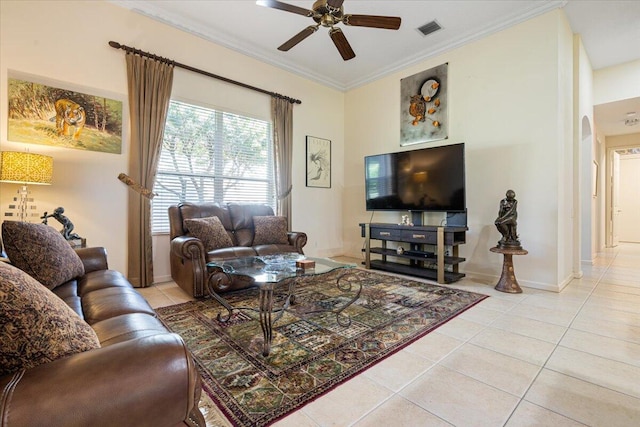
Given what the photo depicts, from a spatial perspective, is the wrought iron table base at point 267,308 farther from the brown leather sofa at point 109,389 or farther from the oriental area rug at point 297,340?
the brown leather sofa at point 109,389

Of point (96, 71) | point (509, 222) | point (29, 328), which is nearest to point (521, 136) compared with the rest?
point (509, 222)

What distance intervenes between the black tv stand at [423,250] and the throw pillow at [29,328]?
3.59m

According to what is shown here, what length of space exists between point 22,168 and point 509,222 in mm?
4716

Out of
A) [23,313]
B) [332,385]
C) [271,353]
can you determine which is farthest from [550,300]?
[23,313]

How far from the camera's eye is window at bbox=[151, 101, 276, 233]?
148 inches

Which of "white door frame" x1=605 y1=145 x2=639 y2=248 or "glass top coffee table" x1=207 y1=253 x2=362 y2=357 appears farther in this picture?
"white door frame" x1=605 y1=145 x2=639 y2=248

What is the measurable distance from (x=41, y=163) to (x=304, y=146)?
3.45 meters

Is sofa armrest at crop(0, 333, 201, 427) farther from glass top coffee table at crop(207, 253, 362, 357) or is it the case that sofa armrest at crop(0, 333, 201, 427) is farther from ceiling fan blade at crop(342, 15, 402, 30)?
ceiling fan blade at crop(342, 15, 402, 30)

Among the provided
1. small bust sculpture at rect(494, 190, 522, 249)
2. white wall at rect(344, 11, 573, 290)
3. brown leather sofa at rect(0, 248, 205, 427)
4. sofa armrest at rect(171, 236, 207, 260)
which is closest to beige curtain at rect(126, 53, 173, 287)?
sofa armrest at rect(171, 236, 207, 260)

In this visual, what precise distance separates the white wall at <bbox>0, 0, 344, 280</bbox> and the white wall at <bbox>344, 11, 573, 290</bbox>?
10.3ft

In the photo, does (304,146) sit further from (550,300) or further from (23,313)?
(23,313)

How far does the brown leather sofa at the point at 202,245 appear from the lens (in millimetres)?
2908

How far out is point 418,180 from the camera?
418 cm

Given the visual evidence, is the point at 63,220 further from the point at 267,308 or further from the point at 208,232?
the point at 267,308
